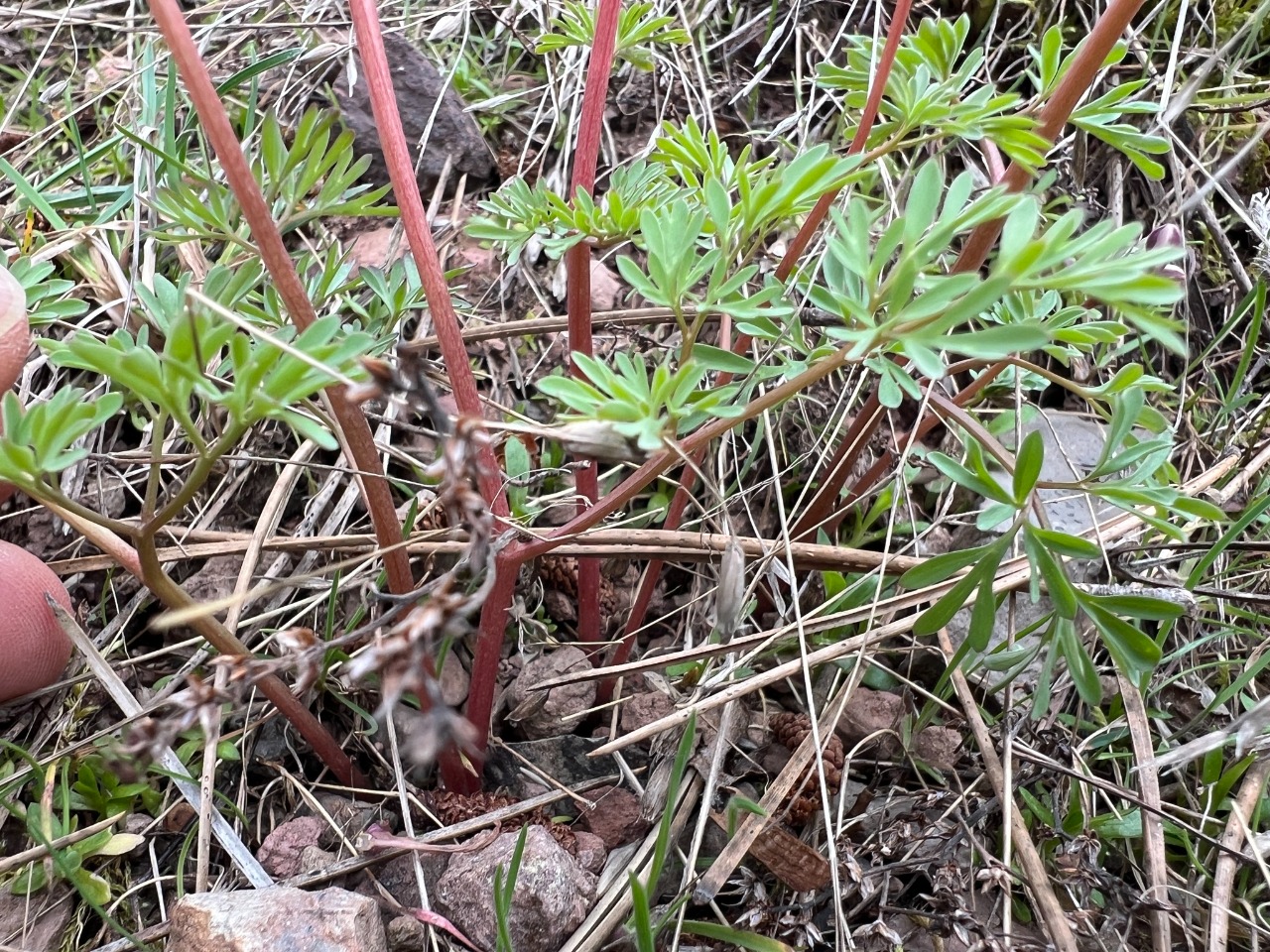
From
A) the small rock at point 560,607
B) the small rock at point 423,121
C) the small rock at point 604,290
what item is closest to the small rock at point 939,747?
the small rock at point 560,607

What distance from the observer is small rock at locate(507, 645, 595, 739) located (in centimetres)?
149

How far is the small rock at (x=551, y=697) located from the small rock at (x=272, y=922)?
423mm

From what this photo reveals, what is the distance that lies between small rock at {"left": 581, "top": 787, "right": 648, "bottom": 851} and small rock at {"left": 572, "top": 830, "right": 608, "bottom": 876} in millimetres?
21

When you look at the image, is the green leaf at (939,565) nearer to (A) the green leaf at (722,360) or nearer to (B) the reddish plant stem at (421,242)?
(A) the green leaf at (722,360)

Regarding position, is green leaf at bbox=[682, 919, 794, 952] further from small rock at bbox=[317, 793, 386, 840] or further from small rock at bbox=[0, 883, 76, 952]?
small rock at bbox=[0, 883, 76, 952]

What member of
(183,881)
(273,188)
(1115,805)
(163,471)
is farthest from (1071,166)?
(183,881)

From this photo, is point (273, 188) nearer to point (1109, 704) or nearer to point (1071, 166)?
point (1109, 704)

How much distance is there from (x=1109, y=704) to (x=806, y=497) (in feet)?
2.16

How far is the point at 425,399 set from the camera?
810 millimetres

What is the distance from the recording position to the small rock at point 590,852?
1.34 meters

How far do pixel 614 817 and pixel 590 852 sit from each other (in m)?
0.08

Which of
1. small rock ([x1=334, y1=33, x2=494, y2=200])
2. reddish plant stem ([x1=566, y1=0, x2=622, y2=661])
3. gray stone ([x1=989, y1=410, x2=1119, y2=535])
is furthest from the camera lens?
small rock ([x1=334, y1=33, x2=494, y2=200])

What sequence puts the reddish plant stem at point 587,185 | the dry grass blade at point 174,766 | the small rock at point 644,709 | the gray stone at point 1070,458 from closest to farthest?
the reddish plant stem at point 587,185
the dry grass blade at point 174,766
the small rock at point 644,709
the gray stone at point 1070,458

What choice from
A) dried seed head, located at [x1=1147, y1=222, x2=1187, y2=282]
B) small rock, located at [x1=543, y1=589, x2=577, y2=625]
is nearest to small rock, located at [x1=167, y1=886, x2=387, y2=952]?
small rock, located at [x1=543, y1=589, x2=577, y2=625]
